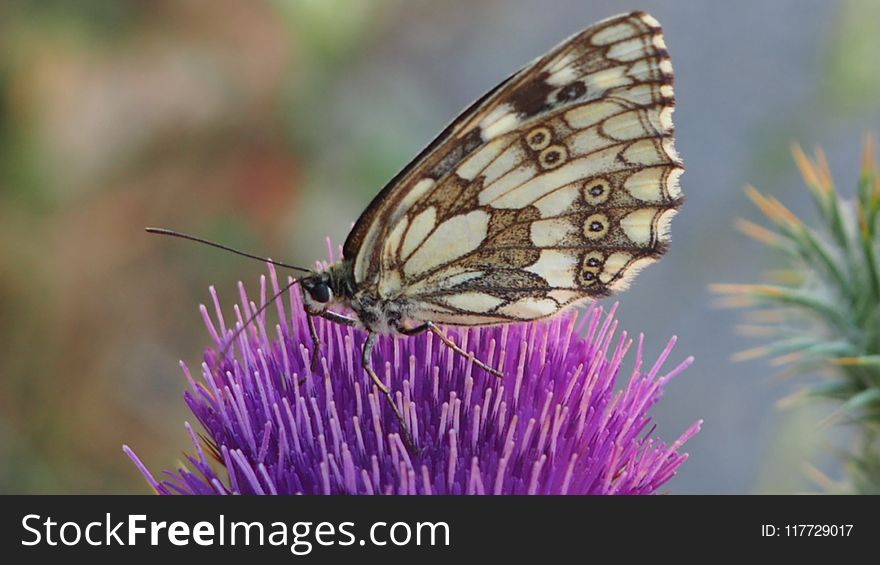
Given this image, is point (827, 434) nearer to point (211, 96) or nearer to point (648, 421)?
Answer: point (648, 421)

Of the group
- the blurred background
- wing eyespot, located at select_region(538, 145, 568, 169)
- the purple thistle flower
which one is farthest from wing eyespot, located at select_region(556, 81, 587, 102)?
the blurred background

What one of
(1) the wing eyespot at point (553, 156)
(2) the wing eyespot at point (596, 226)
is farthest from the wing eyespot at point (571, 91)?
(2) the wing eyespot at point (596, 226)

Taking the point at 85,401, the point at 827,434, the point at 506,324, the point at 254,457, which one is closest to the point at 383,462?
the point at 254,457

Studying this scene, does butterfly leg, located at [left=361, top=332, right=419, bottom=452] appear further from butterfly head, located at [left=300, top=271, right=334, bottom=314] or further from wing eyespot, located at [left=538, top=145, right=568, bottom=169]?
wing eyespot, located at [left=538, top=145, right=568, bottom=169]

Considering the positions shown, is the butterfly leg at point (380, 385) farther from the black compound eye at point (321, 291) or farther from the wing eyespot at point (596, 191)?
the wing eyespot at point (596, 191)

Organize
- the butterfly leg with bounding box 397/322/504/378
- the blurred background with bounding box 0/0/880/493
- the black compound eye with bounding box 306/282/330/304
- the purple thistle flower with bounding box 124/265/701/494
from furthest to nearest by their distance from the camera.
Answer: the blurred background with bounding box 0/0/880/493, the black compound eye with bounding box 306/282/330/304, the butterfly leg with bounding box 397/322/504/378, the purple thistle flower with bounding box 124/265/701/494

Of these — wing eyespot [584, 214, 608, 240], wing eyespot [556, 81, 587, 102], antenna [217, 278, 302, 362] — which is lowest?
antenna [217, 278, 302, 362]
